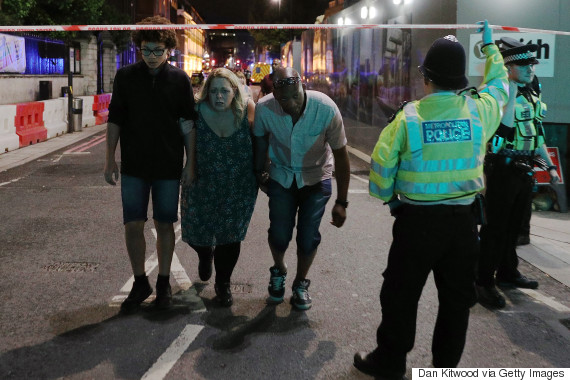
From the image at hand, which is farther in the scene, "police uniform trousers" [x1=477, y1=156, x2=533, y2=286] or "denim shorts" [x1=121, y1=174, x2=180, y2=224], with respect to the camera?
"police uniform trousers" [x1=477, y1=156, x2=533, y2=286]

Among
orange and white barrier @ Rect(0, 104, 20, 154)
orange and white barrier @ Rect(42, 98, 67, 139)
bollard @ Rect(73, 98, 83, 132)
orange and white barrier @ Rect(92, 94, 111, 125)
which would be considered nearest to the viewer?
orange and white barrier @ Rect(0, 104, 20, 154)

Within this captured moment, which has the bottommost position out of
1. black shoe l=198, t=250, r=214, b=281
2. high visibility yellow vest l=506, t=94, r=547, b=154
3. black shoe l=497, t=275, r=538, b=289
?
black shoe l=497, t=275, r=538, b=289

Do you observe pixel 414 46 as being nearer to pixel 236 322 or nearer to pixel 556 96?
pixel 556 96

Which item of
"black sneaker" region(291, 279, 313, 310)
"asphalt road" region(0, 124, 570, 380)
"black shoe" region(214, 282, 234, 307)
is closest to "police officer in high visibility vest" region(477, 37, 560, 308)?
"asphalt road" region(0, 124, 570, 380)

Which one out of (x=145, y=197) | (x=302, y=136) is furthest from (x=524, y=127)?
(x=145, y=197)

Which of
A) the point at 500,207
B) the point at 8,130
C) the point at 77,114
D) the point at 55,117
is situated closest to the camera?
the point at 500,207

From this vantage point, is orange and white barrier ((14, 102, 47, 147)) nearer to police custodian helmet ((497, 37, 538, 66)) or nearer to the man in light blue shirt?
the man in light blue shirt

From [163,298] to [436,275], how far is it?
2.12 m

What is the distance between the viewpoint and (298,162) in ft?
14.7

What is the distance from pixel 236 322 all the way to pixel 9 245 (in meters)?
3.28

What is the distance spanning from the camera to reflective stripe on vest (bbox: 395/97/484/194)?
10.5 feet

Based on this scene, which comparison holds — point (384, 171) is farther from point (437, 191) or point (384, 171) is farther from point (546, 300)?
point (546, 300)

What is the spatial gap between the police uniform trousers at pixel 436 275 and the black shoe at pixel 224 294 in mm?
1563

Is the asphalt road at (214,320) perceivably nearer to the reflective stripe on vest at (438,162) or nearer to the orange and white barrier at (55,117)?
the reflective stripe on vest at (438,162)
